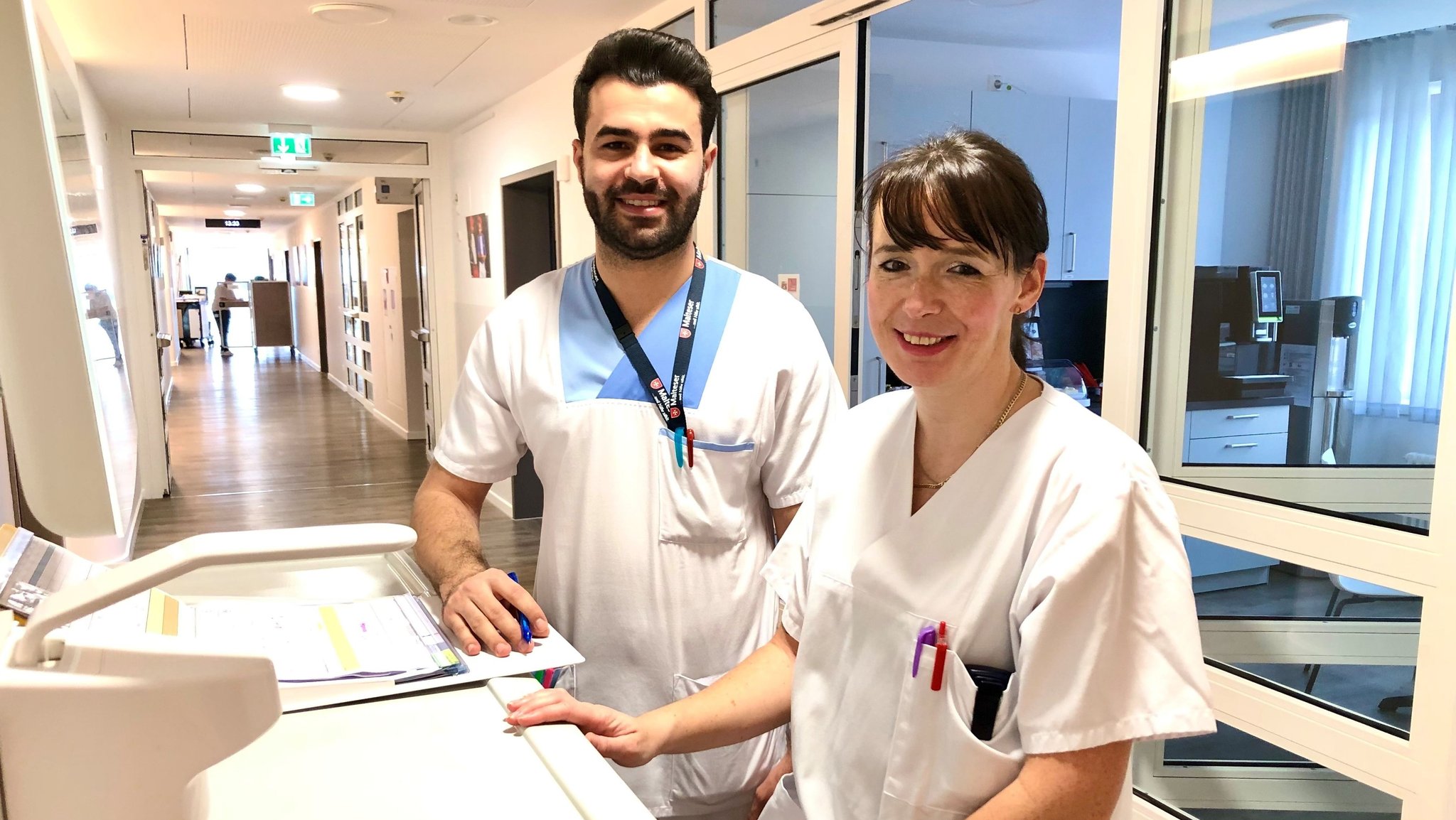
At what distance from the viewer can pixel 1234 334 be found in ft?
6.72

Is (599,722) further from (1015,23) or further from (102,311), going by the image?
(1015,23)

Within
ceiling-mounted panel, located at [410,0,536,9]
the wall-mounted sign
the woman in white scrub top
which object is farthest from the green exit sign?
the woman in white scrub top

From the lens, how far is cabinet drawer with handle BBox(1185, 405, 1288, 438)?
195cm

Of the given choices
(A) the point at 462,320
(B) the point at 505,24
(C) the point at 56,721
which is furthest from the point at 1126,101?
(A) the point at 462,320

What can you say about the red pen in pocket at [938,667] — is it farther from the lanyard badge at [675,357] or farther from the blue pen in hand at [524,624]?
the lanyard badge at [675,357]

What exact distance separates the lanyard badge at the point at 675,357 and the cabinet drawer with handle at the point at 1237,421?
3.93 ft

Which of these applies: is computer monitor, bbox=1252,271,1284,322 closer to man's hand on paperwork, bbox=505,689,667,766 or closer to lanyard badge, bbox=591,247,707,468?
lanyard badge, bbox=591,247,707,468

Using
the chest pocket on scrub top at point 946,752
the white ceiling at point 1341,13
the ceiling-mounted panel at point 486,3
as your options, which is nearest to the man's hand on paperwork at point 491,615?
the chest pocket on scrub top at point 946,752

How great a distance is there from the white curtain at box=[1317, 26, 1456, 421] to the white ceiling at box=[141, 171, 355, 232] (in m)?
7.07

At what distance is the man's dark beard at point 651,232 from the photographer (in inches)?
58.6

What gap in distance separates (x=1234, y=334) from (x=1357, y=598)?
58 cm

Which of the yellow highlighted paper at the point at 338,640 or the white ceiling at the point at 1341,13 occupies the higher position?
the white ceiling at the point at 1341,13

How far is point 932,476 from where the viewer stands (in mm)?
1123

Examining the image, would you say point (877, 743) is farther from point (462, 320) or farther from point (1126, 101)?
point (462, 320)
